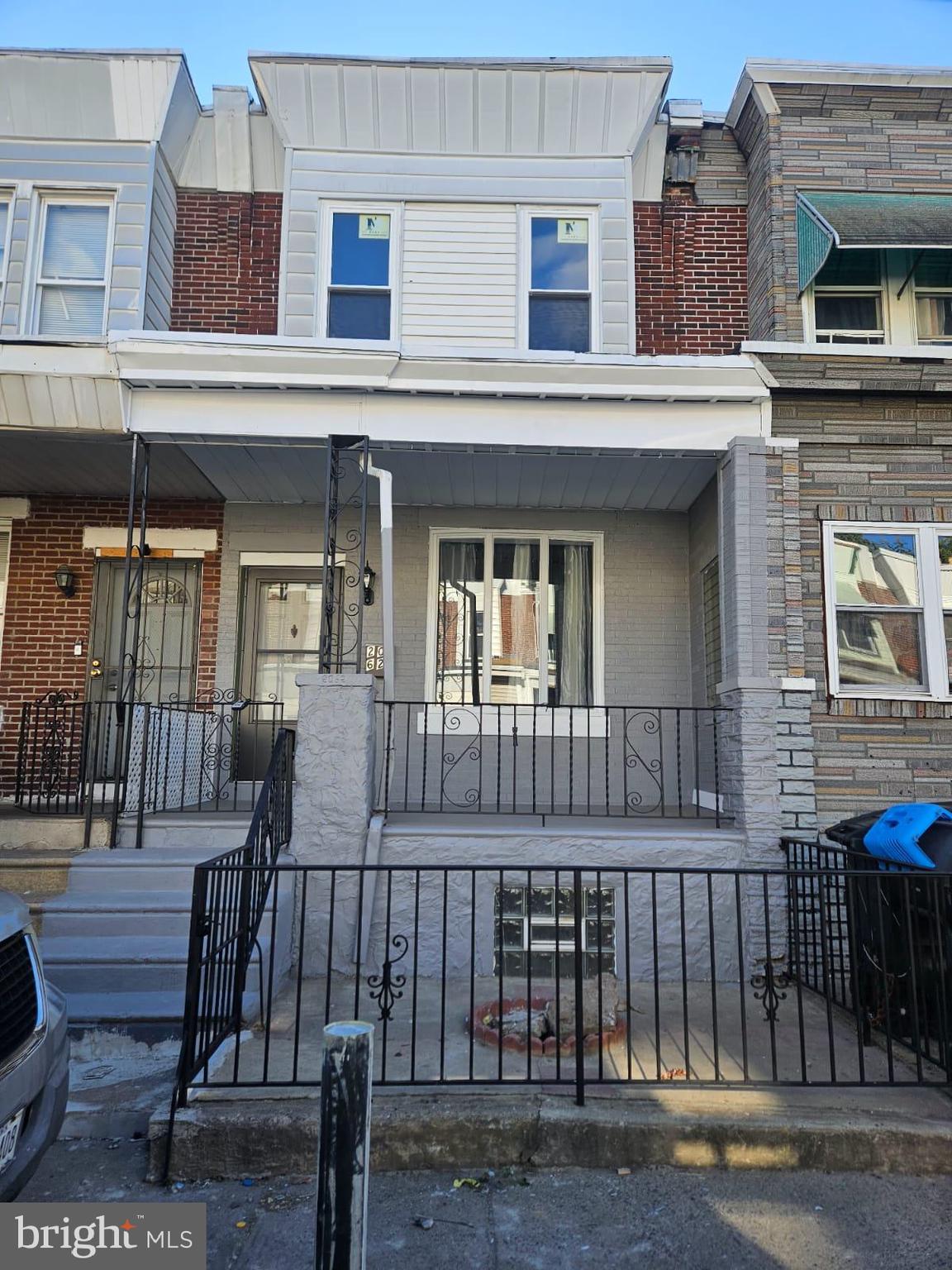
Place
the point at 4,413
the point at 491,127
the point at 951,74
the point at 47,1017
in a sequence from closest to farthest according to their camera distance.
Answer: the point at 47,1017
the point at 4,413
the point at 951,74
the point at 491,127

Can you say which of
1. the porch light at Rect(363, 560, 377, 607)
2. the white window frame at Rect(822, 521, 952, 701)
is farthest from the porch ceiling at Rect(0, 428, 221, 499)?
the white window frame at Rect(822, 521, 952, 701)

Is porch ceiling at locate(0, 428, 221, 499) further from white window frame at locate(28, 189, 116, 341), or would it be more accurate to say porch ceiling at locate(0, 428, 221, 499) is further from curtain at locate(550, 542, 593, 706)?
curtain at locate(550, 542, 593, 706)

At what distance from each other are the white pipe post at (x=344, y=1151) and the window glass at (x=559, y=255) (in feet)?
24.1

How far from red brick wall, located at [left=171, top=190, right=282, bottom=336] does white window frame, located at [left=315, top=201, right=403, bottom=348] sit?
60cm

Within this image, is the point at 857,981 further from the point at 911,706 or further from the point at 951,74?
the point at 951,74

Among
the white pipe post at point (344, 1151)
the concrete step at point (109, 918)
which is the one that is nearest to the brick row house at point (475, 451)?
the concrete step at point (109, 918)

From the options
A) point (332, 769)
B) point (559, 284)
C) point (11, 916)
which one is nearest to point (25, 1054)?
point (11, 916)

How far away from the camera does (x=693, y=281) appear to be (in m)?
8.48

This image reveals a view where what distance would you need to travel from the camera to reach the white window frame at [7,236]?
25.8ft

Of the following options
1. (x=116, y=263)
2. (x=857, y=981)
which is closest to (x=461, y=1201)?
(x=857, y=981)

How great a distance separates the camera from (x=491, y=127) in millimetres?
8266

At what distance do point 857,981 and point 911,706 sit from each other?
305 centimetres

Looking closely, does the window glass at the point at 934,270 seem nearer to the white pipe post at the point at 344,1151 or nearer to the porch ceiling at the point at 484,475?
the porch ceiling at the point at 484,475

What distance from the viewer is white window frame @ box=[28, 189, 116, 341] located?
25.8ft
